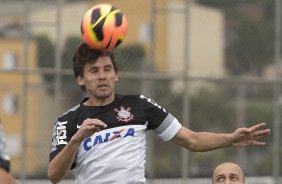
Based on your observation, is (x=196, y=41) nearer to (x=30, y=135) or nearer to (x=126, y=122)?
(x=30, y=135)

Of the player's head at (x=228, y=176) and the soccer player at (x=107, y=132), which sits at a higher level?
the soccer player at (x=107, y=132)

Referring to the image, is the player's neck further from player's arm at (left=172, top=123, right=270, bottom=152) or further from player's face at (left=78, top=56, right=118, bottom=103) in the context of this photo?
player's arm at (left=172, top=123, right=270, bottom=152)

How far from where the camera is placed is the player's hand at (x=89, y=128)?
6.05m

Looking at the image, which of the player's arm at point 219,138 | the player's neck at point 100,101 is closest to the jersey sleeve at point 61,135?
the player's neck at point 100,101

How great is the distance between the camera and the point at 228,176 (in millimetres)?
7895

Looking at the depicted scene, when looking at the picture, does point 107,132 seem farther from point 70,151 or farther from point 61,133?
point 70,151

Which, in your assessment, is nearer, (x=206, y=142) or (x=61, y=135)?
(x=61, y=135)

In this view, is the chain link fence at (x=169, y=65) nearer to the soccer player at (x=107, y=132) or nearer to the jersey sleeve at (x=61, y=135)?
the soccer player at (x=107, y=132)

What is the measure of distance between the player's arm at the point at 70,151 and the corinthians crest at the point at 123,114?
1.61ft

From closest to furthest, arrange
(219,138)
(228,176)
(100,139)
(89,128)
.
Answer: (89,128)
(100,139)
(219,138)
(228,176)

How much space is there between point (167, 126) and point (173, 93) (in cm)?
743

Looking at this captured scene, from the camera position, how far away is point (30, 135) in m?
13.3

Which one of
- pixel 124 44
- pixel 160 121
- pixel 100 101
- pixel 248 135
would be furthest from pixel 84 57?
pixel 124 44

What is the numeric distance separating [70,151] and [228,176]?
78.0 inches
